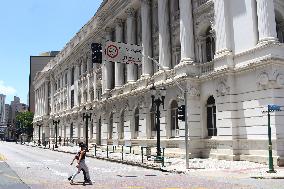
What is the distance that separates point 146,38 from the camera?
39.3 m

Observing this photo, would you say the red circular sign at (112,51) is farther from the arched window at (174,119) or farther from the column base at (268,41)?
the arched window at (174,119)

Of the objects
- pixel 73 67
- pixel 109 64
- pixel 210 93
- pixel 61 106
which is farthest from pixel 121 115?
pixel 61 106

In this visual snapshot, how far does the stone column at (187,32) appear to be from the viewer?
31870mm

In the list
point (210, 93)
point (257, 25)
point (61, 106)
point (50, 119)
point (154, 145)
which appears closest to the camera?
point (257, 25)

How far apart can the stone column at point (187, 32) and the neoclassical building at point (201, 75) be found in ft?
0.26

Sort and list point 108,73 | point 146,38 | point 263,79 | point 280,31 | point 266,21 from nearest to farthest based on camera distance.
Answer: point 263,79, point 266,21, point 280,31, point 146,38, point 108,73

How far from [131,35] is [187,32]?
493 inches

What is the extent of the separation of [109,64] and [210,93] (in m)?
22.5

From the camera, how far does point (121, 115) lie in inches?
1773

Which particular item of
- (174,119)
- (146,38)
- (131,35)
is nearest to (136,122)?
(174,119)

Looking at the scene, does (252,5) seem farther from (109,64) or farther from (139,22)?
(109,64)

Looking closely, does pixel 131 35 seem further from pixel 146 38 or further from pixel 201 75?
pixel 201 75

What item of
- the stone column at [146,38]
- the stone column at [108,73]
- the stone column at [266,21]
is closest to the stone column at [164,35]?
the stone column at [146,38]

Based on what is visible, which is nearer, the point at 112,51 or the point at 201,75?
the point at 112,51
